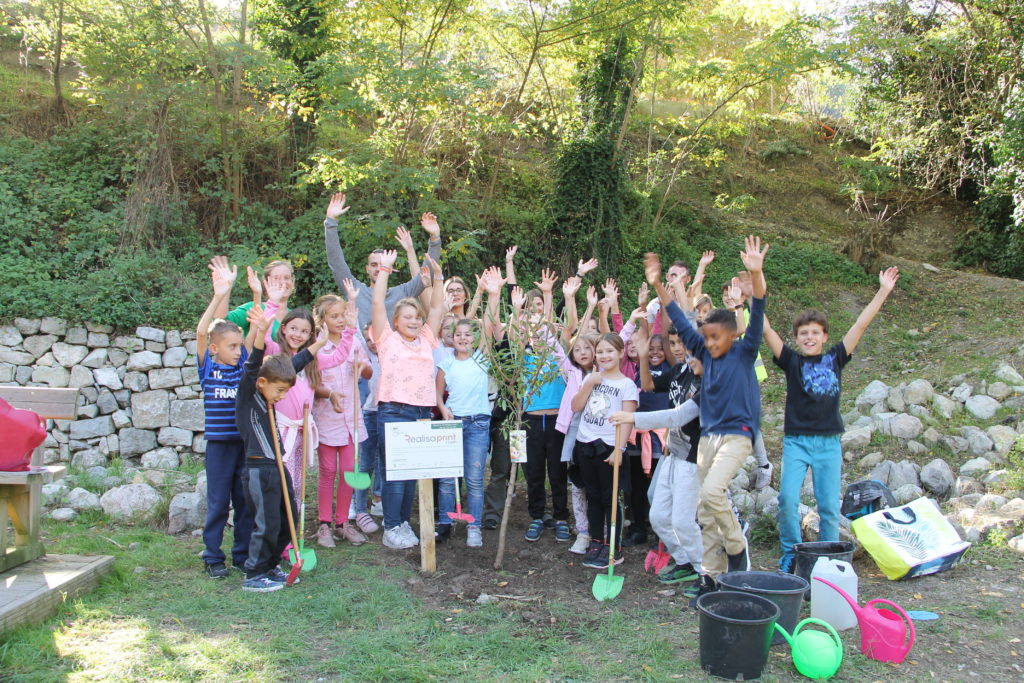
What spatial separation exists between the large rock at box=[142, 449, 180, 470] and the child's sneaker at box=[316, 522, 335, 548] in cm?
331

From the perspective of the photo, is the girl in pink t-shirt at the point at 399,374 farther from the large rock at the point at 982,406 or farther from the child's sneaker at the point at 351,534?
the large rock at the point at 982,406

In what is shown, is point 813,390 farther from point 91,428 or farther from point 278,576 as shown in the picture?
point 91,428

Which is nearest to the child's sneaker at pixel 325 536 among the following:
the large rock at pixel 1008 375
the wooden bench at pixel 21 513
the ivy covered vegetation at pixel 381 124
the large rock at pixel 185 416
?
the wooden bench at pixel 21 513

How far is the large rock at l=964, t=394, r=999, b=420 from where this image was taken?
24.2ft

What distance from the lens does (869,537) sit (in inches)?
185

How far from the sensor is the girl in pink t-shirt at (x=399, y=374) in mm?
5070

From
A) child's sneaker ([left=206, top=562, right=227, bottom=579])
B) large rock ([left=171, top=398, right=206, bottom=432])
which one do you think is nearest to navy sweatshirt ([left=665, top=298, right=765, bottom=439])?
child's sneaker ([left=206, top=562, right=227, bottom=579])

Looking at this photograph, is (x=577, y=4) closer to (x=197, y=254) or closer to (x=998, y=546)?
(x=197, y=254)

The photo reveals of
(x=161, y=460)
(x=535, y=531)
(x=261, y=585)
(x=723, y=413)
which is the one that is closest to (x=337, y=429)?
(x=261, y=585)

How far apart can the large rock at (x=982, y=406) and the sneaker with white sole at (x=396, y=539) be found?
5.85 meters

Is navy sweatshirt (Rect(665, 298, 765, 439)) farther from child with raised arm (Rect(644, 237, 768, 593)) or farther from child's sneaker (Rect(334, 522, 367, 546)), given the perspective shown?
child's sneaker (Rect(334, 522, 367, 546))

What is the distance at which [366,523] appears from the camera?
5547 mm

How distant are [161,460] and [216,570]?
3.71 m

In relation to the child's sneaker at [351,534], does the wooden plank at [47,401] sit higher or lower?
higher
